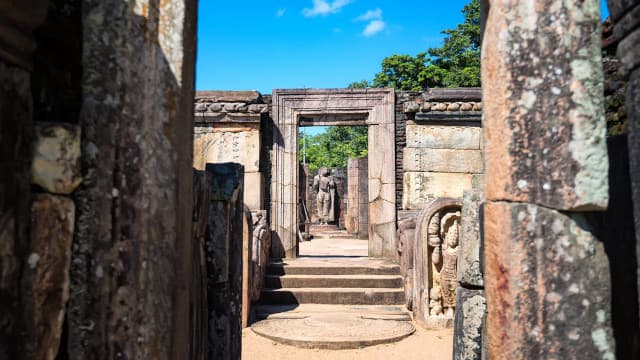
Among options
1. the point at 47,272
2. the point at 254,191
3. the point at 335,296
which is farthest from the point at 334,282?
the point at 47,272

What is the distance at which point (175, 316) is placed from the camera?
82.7 inches

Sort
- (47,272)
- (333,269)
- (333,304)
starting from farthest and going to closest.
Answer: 1. (333,269)
2. (333,304)
3. (47,272)

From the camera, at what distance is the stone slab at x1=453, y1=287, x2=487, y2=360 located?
3.75m

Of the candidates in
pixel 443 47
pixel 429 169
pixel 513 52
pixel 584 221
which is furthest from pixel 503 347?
pixel 443 47

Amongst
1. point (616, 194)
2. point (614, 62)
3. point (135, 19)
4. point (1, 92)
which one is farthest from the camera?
point (614, 62)

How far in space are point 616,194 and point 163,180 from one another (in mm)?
2206

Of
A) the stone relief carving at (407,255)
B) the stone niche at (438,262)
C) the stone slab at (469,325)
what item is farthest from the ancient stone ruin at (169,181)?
the stone relief carving at (407,255)

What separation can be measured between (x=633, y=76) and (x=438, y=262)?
5441mm

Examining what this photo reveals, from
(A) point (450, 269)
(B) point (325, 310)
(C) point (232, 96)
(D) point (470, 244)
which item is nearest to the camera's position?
(D) point (470, 244)

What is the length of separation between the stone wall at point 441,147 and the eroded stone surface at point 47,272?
28.1ft

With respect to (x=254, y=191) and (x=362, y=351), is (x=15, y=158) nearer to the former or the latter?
(x=362, y=351)

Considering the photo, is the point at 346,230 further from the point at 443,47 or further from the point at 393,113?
the point at 393,113

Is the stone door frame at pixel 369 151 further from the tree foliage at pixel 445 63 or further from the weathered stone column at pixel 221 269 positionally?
the tree foliage at pixel 445 63

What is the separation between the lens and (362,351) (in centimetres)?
601
